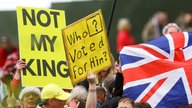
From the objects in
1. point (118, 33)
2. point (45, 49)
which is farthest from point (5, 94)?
point (118, 33)

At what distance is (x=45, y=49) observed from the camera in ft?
39.5

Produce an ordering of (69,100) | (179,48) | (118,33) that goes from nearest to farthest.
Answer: (69,100) → (179,48) → (118,33)

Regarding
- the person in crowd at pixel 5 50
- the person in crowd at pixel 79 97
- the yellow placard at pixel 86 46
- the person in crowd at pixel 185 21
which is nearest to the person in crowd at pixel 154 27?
the person in crowd at pixel 185 21

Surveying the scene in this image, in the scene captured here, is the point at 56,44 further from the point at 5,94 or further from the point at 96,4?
the point at 96,4

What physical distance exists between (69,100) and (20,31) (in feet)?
4.46

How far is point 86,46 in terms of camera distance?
11508 mm

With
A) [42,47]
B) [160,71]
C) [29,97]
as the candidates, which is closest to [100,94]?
[160,71]

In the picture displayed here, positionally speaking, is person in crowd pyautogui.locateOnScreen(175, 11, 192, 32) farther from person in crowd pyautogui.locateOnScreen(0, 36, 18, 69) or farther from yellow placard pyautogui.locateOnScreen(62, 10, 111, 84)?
yellow placard pyautogui.locateOnScreen(62, 10, 111, 84)

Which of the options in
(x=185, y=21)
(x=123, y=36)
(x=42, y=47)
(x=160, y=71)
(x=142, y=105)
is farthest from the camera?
(x=123, y=36)

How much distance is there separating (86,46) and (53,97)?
0.65 metres

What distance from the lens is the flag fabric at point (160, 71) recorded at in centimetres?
1111

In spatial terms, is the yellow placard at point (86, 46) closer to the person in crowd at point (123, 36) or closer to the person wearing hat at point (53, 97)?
the person wearing hat at point (53, 97)

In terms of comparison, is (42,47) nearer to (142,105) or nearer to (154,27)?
(142,105)

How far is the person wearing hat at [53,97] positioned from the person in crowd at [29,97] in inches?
4.6
